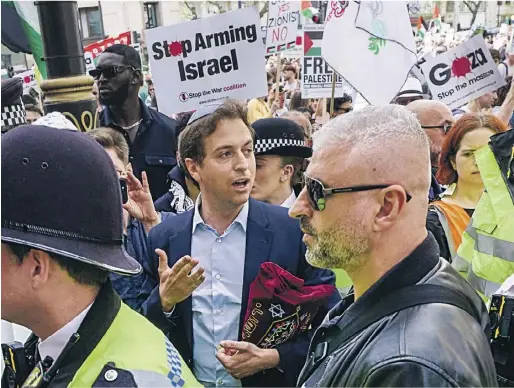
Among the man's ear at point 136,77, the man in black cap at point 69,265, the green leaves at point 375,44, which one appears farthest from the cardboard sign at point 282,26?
the man in black cap at point 69,265

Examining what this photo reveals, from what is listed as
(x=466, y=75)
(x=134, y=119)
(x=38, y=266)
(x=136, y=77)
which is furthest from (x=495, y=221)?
(x=466, y=75)

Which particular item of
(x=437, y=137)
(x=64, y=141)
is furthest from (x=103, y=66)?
(x=64, y=141)

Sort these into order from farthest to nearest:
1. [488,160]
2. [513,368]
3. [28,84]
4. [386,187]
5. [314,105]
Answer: [314,105] → [28,84] → [488,160] → [513,368] → [386,187]

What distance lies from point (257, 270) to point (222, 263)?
156mm

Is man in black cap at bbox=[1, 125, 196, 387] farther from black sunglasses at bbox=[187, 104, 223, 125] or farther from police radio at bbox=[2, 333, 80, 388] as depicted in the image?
black sunglasses at bbox=[187, 104, 223, 125]

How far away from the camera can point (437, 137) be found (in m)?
4.53

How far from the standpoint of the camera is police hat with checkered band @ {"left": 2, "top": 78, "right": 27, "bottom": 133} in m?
3.17

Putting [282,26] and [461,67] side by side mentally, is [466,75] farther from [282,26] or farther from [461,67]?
[282,26]

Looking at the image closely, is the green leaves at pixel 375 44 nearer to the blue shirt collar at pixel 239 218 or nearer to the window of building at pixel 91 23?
the blue shirt collar at pixel 239 218

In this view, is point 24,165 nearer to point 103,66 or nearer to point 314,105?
point 103,66

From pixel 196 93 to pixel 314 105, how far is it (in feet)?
18.6

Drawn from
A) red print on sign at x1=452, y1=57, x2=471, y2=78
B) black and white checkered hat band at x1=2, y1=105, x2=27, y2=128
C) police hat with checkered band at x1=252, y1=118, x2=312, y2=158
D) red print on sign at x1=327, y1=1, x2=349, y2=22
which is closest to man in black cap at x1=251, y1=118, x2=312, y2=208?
police hat with checkered band at x1=252, y1=118, x2=312, y2=158

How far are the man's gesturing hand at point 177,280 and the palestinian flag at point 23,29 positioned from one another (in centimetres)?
225

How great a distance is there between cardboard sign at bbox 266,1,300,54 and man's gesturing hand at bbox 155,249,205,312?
6727 millimetres
